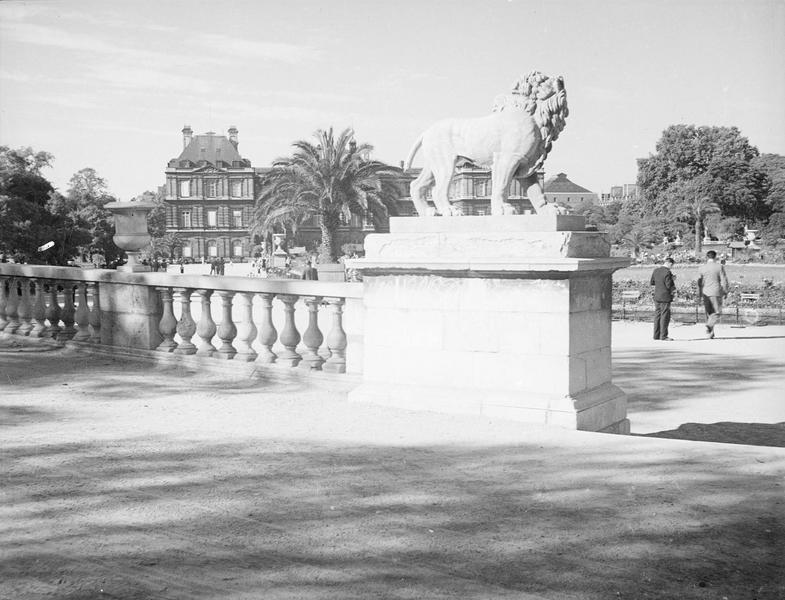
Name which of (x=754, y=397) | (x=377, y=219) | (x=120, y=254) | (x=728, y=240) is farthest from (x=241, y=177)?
(x=754, y=397)

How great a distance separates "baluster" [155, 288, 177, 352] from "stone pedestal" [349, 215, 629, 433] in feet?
9.80

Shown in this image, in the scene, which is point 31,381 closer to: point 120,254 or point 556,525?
point 556,525

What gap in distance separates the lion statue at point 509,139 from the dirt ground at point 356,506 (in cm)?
191

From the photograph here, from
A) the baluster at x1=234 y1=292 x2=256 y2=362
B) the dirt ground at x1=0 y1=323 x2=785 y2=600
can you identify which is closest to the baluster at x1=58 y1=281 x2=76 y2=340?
the baluster at x1=234 y1=292 x2=256 y2=362

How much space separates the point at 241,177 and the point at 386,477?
10195 cm

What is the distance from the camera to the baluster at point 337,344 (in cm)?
812

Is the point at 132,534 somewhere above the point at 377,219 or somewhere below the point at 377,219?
below

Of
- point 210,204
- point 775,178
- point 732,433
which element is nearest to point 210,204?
point 210,204

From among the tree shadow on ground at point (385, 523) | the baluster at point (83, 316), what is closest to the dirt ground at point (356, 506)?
the tree shadow on ground at point (385, 523)

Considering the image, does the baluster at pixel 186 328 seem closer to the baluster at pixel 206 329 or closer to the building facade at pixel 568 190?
the baluster at pixel 206 329

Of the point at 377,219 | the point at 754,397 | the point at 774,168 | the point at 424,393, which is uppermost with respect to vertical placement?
the point at 774,168

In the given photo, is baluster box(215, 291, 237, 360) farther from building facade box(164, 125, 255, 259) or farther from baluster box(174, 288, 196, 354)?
building facade box(164, 125, 255, 259)

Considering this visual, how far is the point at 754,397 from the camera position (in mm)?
9883

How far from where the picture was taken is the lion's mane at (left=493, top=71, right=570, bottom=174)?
7.01m
